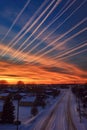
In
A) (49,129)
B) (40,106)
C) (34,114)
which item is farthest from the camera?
(40,106)

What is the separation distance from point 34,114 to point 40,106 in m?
19.2

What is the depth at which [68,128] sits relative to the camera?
118 ft

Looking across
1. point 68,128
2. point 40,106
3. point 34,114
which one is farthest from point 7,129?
point 40,106

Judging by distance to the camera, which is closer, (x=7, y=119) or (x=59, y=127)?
(x=59, y=127)

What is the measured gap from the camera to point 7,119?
136 ft

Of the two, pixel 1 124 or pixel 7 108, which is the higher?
pixel 7 108

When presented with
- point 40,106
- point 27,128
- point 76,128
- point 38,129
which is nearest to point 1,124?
point 27,128

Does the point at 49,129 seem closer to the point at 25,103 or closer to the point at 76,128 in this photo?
the point at 76,128

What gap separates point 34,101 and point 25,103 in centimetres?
340

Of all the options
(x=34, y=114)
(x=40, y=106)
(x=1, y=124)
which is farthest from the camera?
(x=40, y=106)

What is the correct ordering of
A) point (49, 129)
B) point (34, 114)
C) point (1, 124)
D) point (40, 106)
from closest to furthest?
point (49, 129)
point (1, 124)
point (34, 114)
point (40, 106)

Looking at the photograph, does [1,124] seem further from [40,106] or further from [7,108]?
[40,106]

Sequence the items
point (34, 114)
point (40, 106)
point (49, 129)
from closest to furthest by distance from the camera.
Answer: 1. point (49, 129)
2. point (34, 114)
3. point (40, 106)

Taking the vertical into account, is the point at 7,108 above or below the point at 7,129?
above
